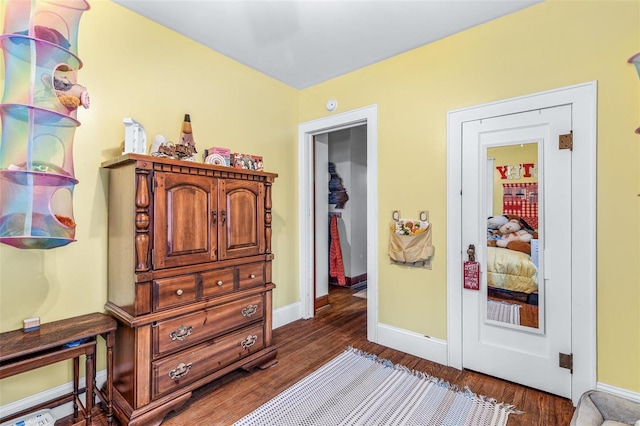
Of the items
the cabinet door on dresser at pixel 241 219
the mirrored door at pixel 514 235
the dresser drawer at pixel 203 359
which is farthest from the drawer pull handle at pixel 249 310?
the mirrored door at pixel 514 235

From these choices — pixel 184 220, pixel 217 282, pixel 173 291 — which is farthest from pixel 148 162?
pixel 217 282

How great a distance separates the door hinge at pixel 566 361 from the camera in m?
1.95

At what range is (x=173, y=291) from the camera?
1.87 m

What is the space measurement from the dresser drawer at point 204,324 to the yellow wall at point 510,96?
1.27 metres

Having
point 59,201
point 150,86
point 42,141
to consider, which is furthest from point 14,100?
point 150,86

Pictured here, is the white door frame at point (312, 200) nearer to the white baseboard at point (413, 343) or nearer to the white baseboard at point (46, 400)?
the white baseboard at point (413, 343)

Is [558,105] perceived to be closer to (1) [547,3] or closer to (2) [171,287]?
(1) [547,3]

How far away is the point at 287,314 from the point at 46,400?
2032mm

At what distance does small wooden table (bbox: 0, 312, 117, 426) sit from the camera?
1431 millimetres

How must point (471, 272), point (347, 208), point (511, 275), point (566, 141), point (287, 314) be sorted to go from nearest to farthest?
point (566, 141) → point (511, 275) → point (471, 272) → point (287, 314) → point (347, 208)

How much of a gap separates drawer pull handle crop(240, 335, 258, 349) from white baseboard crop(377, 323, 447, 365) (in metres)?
1.21

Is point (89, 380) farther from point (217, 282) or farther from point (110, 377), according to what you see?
point (217, 282)

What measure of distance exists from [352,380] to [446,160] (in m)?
1.90

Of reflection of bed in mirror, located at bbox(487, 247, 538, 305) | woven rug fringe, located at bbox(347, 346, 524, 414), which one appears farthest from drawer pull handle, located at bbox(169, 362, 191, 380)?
reflection of bed in mirror, located at bbox(487, 247, 538, 305)
